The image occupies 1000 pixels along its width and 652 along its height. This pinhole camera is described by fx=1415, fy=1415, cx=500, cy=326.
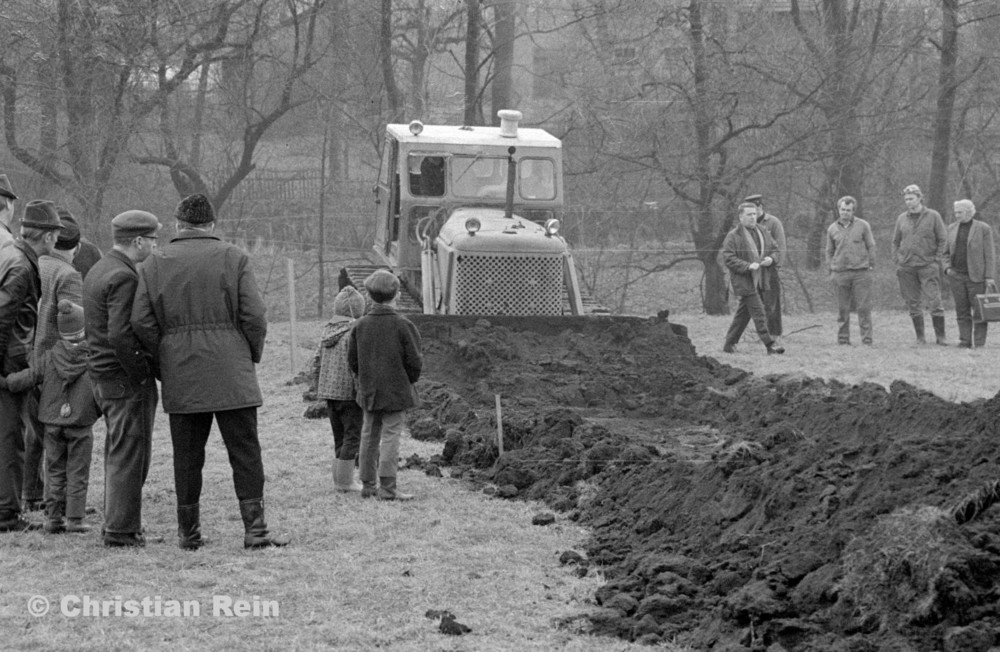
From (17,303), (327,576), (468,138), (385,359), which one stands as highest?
(468,138)

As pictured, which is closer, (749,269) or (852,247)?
(749,269)

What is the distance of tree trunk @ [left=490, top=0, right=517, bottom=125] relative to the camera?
2623cm

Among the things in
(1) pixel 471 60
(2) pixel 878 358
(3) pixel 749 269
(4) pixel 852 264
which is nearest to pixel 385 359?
(3) pixel 749 269

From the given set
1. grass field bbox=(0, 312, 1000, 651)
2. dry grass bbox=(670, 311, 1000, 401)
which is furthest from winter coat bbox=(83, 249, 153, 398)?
dry grass bbox=(670, 311, 1000, 401)

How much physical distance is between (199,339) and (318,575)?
136 cm

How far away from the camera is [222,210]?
2639 centimetres

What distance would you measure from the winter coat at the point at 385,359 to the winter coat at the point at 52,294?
5.68ft

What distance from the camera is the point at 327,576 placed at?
269 inches

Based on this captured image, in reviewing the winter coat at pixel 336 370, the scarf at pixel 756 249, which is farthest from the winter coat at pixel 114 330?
the scarf at pixel 756 249

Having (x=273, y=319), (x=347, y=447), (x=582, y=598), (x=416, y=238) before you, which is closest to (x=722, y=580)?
(x=582, y=598)

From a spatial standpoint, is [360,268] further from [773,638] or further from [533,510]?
[773,638]

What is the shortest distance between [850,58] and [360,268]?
11591 mm

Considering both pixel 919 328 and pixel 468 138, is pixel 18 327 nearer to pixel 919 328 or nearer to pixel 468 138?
pixel 468 138

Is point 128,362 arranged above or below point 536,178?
below
